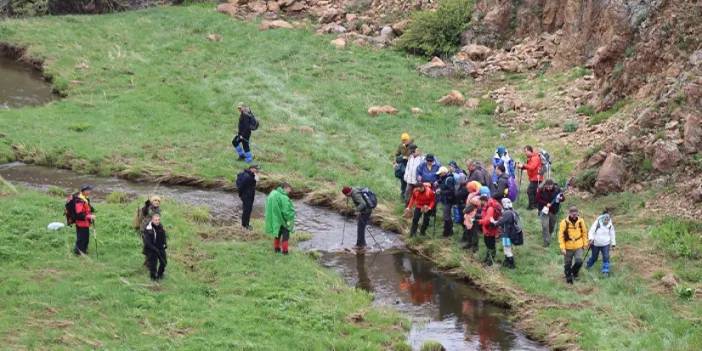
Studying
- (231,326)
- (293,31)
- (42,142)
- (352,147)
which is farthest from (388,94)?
(231,326)

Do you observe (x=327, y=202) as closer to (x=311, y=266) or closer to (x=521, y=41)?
(x=311, y=266)

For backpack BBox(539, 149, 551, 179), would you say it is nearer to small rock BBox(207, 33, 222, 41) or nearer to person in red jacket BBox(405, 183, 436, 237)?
person in red jacket BBox(405, 183, 436, 237)

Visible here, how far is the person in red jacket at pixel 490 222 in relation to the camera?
72.6ft

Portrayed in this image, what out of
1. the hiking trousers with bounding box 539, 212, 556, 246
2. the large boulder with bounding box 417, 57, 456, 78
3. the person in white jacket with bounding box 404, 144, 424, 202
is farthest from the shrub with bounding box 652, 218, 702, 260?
the large boulder with bounding box 417, 57, 456, 78

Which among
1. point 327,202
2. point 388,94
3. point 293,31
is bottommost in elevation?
point 327,202

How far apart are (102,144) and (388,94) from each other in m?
12.1

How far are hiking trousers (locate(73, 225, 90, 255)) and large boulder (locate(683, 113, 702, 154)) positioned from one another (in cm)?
1577

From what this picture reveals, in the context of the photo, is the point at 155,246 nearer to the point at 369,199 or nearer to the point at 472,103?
the point at 369,199

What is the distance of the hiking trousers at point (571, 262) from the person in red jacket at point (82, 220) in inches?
423

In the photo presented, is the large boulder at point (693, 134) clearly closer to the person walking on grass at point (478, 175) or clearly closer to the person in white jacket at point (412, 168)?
the person walking on grass at point (478, 175)

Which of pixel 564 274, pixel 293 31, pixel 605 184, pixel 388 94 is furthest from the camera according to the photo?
pixel 293 31

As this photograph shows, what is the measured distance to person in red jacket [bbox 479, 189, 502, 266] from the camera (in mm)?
22141

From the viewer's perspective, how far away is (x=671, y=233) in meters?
22.7

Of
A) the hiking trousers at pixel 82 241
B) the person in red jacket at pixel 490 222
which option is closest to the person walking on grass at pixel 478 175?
the person in red jacket at pixel 490 222
